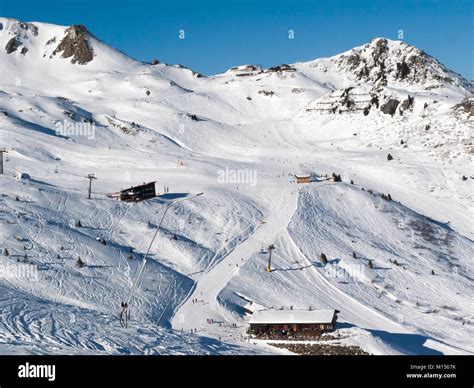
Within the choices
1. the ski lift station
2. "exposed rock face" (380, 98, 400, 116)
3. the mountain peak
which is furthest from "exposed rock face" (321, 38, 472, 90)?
the ski lift station

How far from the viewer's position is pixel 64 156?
10869 centimetres

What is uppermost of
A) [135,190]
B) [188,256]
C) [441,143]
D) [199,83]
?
[199,83]

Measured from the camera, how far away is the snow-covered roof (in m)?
49.2

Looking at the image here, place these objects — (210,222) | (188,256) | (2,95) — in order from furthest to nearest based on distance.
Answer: (2,95)
(210,222)
(188,256)

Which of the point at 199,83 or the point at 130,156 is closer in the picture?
the point at 130,156

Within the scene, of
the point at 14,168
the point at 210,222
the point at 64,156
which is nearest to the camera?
the point at 210,222

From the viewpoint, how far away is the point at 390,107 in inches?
5586

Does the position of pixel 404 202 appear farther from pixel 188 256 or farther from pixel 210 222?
pixel 188 256

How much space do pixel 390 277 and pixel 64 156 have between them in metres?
63.0

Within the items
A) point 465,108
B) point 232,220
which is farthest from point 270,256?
point 465,108

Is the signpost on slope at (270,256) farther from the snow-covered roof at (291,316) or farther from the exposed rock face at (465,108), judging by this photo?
the exposed rock face at (465,108)

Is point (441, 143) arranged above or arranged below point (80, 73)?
below

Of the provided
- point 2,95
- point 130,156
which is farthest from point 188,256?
point 2,95

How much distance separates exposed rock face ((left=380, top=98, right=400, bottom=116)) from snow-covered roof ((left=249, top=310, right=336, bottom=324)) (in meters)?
97.0
